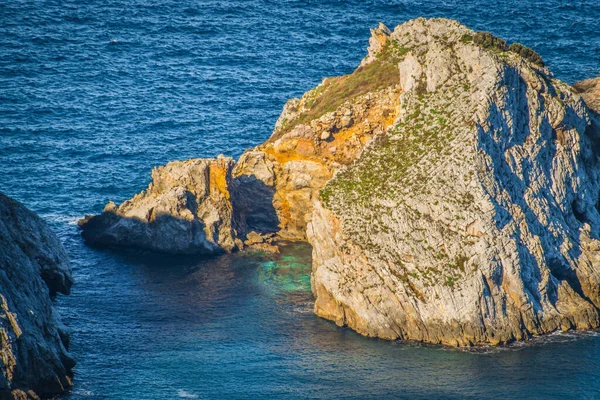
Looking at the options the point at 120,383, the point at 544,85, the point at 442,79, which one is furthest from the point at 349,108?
the point at 120,383

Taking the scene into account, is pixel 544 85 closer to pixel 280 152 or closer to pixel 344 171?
pixel 344 171

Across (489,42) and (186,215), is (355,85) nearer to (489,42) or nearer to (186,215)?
(489,42)

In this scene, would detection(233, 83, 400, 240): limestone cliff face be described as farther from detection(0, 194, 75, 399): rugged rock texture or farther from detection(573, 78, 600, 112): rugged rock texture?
detection(0, 194, 75, 399): rugged rock texture

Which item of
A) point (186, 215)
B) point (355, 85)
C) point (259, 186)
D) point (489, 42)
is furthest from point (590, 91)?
point (186, 215)

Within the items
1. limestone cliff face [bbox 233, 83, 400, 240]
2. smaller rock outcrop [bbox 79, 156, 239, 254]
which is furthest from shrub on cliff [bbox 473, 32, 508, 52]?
smaller rock outcrop [bbox 79, 156, 239, 254]

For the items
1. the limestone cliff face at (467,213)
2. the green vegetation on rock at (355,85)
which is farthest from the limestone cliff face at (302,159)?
the limestone cliff face at (467,213)

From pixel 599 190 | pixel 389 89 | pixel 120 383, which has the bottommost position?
pixel 120 383
